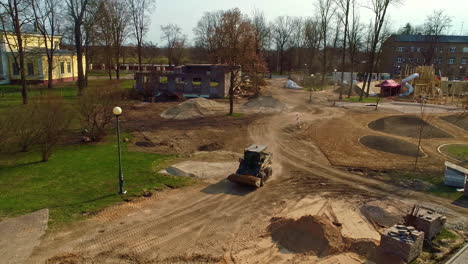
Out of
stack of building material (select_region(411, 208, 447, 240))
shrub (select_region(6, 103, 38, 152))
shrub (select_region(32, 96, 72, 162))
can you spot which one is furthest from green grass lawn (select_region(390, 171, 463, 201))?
shrub (select_region(6, 103, 38, 152))

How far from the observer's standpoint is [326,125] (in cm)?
3056

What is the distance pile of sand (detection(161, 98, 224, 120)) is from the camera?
32.7m

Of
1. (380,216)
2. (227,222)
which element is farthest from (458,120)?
(227,222)

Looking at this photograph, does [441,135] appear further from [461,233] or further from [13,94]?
[13,94]

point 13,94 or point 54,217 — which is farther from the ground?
point 13,94

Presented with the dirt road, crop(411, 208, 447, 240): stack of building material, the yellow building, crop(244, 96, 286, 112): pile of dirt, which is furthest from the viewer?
the yellow building

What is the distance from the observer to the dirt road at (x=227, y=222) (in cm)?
1016

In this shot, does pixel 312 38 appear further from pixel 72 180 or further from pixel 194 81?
pixel 72 180

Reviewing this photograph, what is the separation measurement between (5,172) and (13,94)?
2801cm

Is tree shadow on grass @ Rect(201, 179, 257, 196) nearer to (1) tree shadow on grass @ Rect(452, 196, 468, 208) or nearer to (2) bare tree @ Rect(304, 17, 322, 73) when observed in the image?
(1) tree shadow on grass @ Rect(452, 196, 468, 208)

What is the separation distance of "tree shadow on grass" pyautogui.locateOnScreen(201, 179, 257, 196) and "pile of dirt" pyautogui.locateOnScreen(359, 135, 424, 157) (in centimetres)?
1183

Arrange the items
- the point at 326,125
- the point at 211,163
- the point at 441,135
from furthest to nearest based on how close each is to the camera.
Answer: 1. the point at 326,125
2. the point at 441,135
3. the point at 211,163

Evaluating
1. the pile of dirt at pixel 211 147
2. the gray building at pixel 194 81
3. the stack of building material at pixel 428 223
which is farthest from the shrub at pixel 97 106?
the gray building at pixel 194 81

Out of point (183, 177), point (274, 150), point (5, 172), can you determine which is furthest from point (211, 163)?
point (5, 172)
